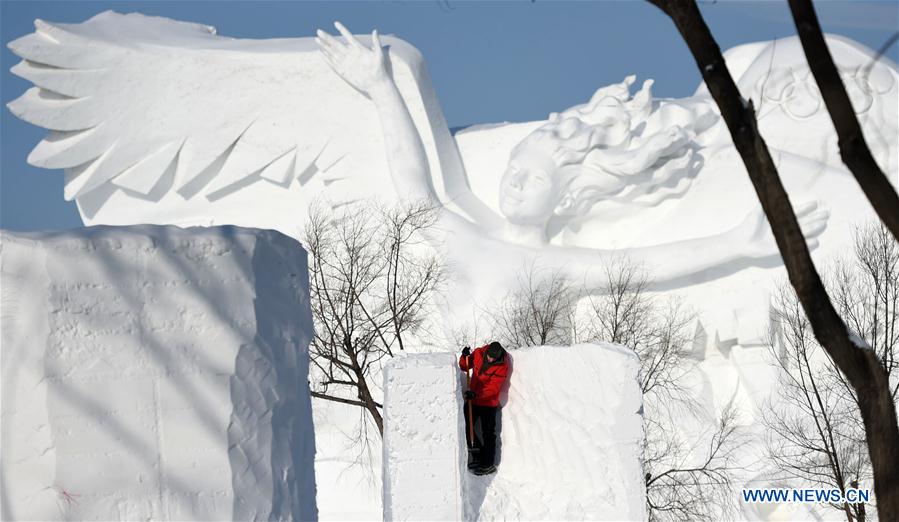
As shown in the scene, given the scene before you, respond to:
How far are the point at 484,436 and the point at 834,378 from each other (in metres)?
6.37

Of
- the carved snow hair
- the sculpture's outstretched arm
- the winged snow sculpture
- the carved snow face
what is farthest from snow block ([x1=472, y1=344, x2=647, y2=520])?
the sculpture's outstretched arm

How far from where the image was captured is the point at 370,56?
17.2m

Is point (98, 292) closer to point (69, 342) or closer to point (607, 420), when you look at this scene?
point (69, 342)

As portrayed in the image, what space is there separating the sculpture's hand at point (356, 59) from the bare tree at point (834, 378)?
5924mm

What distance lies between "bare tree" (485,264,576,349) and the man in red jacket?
6.27m

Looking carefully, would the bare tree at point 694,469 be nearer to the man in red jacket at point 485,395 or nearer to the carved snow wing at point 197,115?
the carved snow wing at point 197,115

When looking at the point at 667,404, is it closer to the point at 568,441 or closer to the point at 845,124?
the point at 568,441

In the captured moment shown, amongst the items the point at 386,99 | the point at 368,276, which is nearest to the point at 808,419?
the point at 368,276

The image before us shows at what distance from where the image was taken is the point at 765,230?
15.5 metres

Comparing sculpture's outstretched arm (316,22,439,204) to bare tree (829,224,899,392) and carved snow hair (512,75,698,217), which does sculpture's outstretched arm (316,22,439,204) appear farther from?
bare tree (829,224,899,392)

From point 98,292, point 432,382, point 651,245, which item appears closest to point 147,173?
point 651,245

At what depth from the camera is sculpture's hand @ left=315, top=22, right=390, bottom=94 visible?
1722 centimetres

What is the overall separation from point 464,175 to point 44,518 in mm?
13172

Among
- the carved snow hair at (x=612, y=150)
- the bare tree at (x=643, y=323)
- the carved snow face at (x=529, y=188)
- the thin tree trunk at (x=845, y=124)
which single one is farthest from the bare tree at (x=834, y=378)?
the thin tree trunk at (x=845, y=124)
